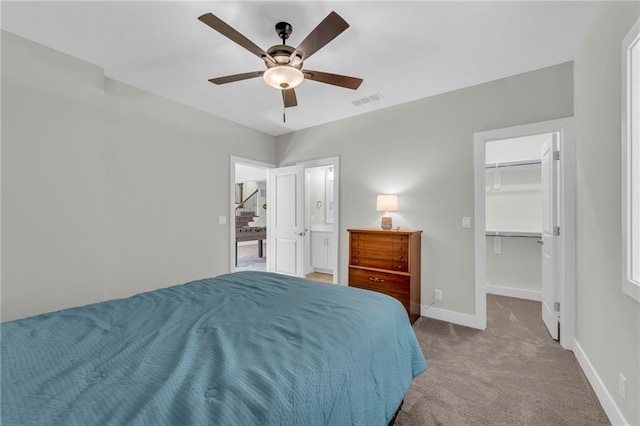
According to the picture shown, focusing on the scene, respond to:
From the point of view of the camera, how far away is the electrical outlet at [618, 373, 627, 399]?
60.1 inches

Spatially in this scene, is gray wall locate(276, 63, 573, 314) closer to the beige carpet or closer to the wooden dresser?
the wooden dresser

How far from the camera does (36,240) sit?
2.31 m

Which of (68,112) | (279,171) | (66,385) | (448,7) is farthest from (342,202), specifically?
(66,385)

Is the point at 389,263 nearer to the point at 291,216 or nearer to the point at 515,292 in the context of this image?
the point at 291,216

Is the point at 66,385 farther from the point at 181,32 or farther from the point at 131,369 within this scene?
the point at 181,32

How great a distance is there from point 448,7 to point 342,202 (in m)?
2.62

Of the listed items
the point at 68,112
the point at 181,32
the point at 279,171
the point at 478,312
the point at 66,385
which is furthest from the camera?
the point at 279,171

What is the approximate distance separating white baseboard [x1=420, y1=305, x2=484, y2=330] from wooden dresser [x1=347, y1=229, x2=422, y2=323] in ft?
0.38

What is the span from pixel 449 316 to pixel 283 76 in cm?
310

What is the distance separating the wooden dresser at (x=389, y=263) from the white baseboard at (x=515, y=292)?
173 cm

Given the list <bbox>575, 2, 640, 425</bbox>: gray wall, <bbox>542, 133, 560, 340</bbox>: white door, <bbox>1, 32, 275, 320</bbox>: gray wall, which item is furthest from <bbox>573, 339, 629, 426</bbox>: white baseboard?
<bbox>1, 32, 275, 320</bbox>: gray wall

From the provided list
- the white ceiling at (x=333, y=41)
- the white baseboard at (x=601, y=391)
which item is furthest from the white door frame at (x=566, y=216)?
the white ceiling at (x=333, y=41)

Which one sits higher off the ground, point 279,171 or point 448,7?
point 448,7

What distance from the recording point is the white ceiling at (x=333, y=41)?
1.93 meters
